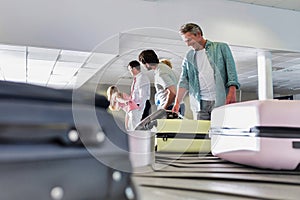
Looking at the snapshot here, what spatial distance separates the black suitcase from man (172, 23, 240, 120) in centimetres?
85

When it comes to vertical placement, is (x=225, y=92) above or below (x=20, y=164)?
above

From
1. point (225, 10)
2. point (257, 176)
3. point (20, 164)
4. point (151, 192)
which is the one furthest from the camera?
point (225, 10)

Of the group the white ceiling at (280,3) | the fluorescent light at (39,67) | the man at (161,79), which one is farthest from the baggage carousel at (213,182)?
the fluorescent light at (39,67)

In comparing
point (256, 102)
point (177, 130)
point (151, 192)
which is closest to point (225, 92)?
point (177, 130)

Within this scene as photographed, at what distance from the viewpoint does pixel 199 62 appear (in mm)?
1278

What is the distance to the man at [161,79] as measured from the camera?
959mm

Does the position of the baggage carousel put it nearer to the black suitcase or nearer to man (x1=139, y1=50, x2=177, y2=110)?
the black suitcase

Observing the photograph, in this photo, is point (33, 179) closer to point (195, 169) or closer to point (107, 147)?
point (107, 147)

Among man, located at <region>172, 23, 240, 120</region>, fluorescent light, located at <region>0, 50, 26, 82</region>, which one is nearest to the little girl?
man, located at <region>172, 23, 240, 120</region>

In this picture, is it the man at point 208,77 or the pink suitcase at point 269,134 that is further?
the man at point 208,77

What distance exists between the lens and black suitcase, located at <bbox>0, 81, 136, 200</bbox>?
9.1 inches

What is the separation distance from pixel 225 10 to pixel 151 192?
4.24 metres

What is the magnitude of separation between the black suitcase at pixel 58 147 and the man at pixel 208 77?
2.80 ft

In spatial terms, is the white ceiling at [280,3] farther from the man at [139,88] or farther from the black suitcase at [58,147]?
the black suitcase at [58,147]
